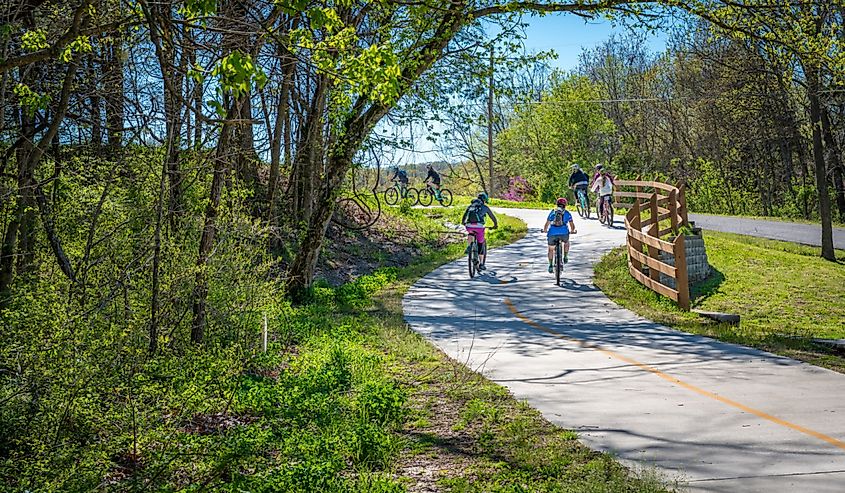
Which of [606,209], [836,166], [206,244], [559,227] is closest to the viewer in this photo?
[206,244]

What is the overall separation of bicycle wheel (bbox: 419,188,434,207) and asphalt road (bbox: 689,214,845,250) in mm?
11941

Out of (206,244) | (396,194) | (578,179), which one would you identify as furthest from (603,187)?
(206,244)

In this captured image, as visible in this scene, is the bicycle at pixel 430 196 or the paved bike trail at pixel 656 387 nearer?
the paved bike trail at pixel 656 387

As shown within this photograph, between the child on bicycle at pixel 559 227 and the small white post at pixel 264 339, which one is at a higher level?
the child on bicycle at pixel 559 227

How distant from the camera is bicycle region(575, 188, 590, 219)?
34.7 m

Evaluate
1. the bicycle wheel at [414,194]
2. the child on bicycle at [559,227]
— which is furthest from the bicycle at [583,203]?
the child on bicycle at [559,227]

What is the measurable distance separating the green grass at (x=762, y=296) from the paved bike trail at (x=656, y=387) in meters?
0.64

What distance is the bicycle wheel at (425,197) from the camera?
41.6 meters

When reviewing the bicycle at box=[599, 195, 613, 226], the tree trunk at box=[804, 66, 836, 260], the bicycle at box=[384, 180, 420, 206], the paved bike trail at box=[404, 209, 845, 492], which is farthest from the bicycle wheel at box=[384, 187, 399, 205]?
the paved bike trail at box=[404, 209, 845, 492]

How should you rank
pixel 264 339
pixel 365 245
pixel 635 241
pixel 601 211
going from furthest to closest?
1. pixel 601 211
2. pixel 365 245
3. pixel 635 241
4. pixel 264 339

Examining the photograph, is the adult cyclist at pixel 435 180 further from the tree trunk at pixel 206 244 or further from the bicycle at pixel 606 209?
the tree trunk at pixel 206 244

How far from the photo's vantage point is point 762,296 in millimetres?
21484

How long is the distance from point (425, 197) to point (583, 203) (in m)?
9.22

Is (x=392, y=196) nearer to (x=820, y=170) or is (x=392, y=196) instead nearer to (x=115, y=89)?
(x=820, y=170)
